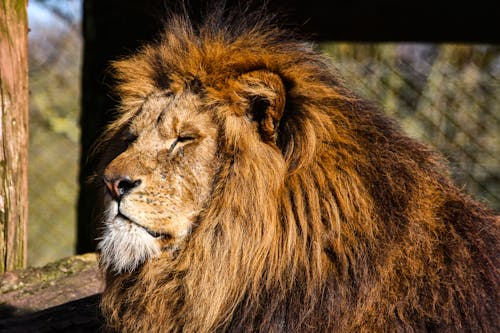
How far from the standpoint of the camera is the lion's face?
3094mm

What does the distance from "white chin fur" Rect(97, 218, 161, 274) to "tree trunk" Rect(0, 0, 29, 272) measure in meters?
1.94

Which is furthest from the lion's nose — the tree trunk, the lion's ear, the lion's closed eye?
the tree trunk

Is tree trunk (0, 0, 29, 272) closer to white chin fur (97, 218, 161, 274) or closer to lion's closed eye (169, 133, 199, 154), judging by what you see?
white chin fur (97, 218, 161, 274)

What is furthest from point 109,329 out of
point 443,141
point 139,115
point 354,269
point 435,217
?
point 443,141

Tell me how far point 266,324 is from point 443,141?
498cm

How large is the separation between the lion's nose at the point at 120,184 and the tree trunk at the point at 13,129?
6.81ft

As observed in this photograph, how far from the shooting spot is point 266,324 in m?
3.08

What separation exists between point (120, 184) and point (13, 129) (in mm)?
2163

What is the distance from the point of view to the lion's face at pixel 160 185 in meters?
3.09

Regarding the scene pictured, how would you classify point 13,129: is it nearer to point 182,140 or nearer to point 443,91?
point 182,140

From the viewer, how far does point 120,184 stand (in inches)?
122

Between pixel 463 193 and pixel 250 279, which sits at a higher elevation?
pixel 463 193

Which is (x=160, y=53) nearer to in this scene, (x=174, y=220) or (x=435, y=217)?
(x=174, y=220)

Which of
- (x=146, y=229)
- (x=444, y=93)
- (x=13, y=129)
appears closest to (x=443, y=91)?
(x=444, y=93)
